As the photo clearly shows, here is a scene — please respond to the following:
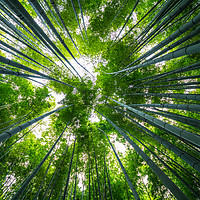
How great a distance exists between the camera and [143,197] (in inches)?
163

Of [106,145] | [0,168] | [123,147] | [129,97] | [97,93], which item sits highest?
[97,93]

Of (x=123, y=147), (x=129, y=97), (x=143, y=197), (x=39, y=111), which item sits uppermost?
(x=39, y=111)

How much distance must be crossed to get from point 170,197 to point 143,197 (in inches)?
40.0

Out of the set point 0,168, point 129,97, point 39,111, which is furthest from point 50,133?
point 129,97

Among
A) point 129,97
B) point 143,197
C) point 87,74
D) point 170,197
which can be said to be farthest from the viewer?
point 87,74

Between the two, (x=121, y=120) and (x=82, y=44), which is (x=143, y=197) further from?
(x=82, y=44)

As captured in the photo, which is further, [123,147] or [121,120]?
[123,147]

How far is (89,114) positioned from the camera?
5531 millimetres

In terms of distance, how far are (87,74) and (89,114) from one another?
2.14m

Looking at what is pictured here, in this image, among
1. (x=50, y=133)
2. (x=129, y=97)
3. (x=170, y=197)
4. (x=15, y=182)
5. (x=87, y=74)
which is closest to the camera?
(x=170, y=197)

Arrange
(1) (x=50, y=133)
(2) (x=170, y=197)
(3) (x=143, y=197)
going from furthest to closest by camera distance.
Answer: (1) (x=50, y=133)
(3) (x=143, y=197)
(2) (x=170, y=197)

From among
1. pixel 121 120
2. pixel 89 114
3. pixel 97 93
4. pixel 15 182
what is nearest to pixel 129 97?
pixel 121 120

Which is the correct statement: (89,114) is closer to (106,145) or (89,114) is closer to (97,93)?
(97,93)

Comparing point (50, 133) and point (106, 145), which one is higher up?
point (50, 133)
